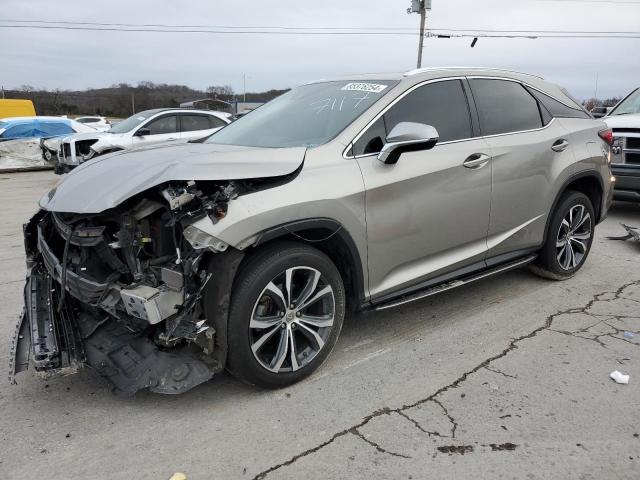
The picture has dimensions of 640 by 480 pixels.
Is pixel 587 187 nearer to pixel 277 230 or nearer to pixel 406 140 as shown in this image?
pixel 406 140

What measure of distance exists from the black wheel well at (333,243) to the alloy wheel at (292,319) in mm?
191

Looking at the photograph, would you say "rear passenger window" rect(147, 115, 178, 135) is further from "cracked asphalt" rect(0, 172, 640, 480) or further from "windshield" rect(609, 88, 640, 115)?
"windshield" rect(609, 88, 640, 115)

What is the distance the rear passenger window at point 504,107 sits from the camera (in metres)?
4.22

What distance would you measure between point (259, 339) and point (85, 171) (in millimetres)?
1635

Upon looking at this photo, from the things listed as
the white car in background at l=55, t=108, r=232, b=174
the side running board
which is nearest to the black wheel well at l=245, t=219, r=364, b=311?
the side running board

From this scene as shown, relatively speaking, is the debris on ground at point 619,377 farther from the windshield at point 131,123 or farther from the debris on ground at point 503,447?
the windshield at point 131,123

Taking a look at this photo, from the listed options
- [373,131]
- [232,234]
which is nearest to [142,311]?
[232,234]

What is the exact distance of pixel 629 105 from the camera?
30.7 feet

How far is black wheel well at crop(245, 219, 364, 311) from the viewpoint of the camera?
3.02 meters

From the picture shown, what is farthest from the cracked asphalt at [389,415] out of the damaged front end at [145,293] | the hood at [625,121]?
the hood at [625,121]

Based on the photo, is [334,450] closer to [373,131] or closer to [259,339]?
[259,339]

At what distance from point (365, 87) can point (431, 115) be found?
1.70ft

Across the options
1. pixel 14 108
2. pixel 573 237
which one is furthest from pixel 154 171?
pixel 14 108

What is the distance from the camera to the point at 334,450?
105 inches
